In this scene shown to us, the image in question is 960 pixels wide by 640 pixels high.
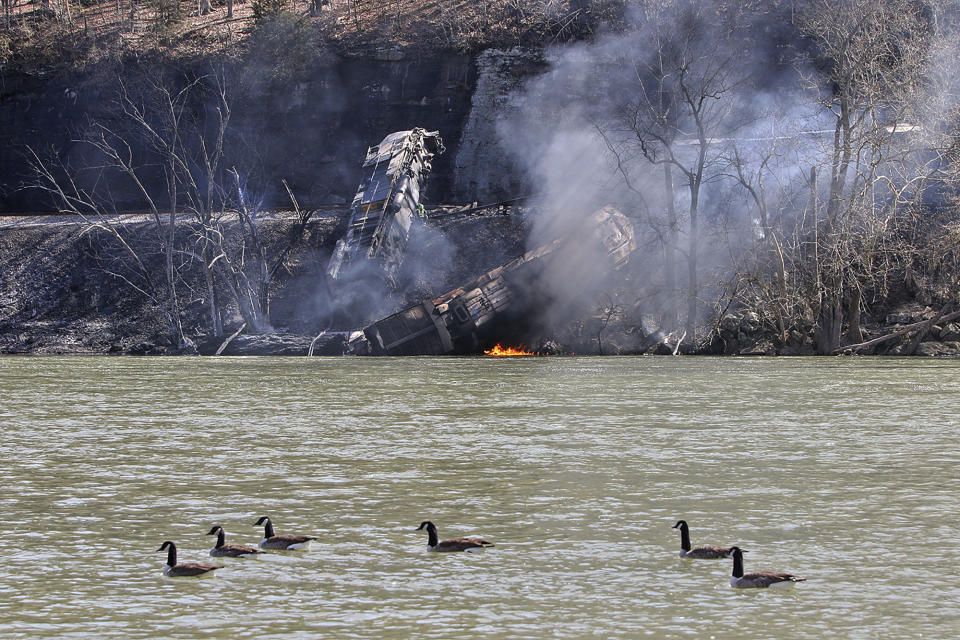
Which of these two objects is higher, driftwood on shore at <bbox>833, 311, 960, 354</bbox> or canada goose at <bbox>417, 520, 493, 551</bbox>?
driftwood on shore at <bbox>833, 311, 960, 354</bbox>

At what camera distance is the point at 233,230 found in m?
55.8

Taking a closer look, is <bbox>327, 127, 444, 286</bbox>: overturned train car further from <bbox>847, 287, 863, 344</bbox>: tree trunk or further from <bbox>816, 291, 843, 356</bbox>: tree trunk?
<bbox>847, 287, 863, 344</bbox>: tree trunk

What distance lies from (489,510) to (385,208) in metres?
34.4

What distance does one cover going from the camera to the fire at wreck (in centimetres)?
4112

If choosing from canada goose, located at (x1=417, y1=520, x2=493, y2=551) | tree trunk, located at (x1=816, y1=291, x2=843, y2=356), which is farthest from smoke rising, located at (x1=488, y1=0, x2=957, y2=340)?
canada goose, located at (x1=417, y1=520, x2=493, y2=551)

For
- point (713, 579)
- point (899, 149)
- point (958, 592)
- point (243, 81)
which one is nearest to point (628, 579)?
point (713, 579)

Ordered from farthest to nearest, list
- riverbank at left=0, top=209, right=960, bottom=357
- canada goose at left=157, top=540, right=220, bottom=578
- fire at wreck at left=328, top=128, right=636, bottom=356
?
1. riverbank at left=0, top=209, right=960, bottom=357
2. fire at wreck at left=328, top=128, right=636, bottom=356
3. canada goose at left=157, top=540, right=220, bottom=578

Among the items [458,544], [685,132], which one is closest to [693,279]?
[685,132]

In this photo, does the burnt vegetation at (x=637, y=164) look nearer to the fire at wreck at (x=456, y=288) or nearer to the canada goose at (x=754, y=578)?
the fire at wreck at (x=456, y=288)

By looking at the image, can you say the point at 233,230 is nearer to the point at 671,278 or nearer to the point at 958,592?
the point at 671,278

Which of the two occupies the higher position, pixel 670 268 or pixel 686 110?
pixel 686 110

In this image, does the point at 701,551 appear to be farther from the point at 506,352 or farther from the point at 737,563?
the point at 506,352

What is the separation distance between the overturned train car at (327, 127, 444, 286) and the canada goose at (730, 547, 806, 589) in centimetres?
3628

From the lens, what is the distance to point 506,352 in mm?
42812
